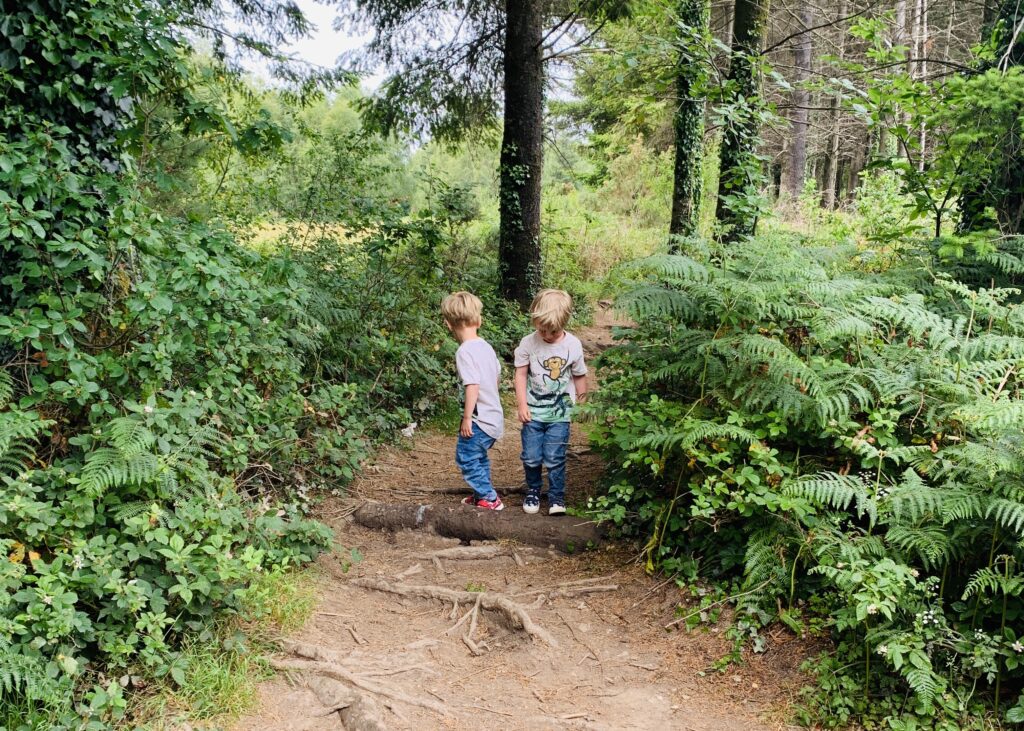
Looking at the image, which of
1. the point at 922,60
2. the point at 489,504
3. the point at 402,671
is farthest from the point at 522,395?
the point at 922,60

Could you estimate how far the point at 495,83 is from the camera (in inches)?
439

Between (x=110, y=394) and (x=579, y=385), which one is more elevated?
(x=110, y=394)

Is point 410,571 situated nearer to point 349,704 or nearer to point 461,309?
point 349,704

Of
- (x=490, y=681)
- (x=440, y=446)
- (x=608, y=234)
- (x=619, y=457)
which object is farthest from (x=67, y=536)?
(x=608, y=234)

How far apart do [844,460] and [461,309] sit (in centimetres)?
274

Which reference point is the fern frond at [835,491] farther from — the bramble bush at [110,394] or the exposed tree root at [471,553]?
the bramble bush at [110,394]

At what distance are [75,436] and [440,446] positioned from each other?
3842 mm

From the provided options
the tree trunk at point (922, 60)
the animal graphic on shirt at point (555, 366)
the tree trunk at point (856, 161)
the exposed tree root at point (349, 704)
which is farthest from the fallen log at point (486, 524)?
the tree trunk at point (856, 161)

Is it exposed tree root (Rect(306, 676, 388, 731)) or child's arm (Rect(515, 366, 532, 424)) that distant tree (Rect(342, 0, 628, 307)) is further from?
exposed tree root (Rect(306, 676, 388, 731))

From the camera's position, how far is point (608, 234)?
15.9 metres

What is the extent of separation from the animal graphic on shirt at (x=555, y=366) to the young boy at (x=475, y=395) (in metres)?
0.43

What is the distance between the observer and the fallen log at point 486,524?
4.76m

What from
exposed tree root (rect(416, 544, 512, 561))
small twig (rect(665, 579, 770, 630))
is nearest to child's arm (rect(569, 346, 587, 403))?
exposed tree root (rect(416, 544, 512, 561))

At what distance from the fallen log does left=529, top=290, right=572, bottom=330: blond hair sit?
1.41 metres
